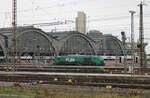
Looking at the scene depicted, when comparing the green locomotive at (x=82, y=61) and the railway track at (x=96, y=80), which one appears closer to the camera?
the railway track at (x=96, y=80)

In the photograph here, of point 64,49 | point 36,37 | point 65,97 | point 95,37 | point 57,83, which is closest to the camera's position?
point 65,97

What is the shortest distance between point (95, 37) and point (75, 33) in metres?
23.3

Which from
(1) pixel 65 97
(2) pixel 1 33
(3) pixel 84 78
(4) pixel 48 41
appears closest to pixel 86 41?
(4) pixel 48 41

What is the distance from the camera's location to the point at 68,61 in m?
87.8

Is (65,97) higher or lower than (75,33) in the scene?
lower

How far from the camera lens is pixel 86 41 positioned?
15900 centimetres

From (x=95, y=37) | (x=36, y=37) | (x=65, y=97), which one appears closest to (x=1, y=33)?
(x=36, y=37)

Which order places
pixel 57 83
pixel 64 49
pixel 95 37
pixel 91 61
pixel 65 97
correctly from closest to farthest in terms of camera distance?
pixel 65 97
pixel 57 83
pixel 91 61
pixel 64 49
pixel 95 37

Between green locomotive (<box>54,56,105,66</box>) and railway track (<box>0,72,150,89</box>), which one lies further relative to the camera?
green locomotive (<box>54,56,105,66</box>)

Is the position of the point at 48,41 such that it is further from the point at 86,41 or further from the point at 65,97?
the point at 65,97

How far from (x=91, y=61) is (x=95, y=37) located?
8839 cm

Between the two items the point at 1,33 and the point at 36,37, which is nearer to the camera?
the point at 1,33

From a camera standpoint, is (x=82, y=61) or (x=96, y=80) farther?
(x=82, y=61)

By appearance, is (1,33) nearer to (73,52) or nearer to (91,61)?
(73,52)
